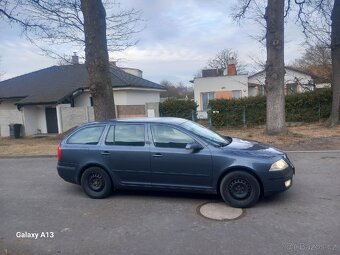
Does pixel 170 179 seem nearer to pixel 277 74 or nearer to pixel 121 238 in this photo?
pixel 121 238

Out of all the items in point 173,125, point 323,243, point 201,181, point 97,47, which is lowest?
point 323,243

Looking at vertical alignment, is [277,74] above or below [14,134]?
above

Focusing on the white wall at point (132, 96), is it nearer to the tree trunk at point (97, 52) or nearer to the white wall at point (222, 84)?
the white wall at point (222, 84)

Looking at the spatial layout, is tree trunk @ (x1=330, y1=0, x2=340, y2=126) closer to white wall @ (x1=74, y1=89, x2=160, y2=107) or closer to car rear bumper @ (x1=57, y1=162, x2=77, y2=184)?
white wall @ (x1=74, y1=89, x2=160, y2=107)

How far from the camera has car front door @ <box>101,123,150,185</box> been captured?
6.10 m

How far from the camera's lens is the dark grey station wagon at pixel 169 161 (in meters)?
5.52

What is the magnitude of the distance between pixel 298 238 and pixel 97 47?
9.71m

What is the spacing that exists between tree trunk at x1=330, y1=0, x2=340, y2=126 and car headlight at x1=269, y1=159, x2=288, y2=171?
13.4 meters

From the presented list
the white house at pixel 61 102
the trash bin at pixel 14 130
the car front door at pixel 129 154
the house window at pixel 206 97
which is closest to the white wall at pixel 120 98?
the white house at pixel 61 102

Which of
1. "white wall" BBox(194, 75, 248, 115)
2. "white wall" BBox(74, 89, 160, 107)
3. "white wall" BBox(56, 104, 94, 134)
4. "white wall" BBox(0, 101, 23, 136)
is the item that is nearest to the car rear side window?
"white wall" BBox(56, 104, 94, 134)

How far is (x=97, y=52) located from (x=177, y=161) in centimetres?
742

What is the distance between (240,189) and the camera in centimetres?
557

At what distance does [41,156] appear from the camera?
11914 millimetres

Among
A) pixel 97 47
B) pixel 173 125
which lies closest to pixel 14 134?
pixel 97 47
